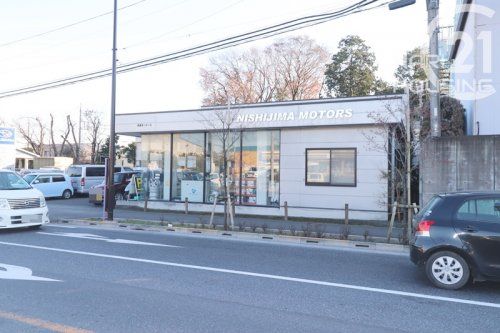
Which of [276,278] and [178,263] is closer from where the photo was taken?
[276,278]

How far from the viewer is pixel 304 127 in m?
18.9

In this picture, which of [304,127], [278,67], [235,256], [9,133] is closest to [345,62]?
[278,67]

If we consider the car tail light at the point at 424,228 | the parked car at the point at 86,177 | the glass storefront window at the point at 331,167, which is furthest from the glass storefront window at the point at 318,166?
the parked car at the point at 86,177

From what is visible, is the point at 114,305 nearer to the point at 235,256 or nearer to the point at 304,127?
the point at 235,256

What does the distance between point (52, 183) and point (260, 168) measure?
16023 mm

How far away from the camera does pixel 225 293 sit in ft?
22.1

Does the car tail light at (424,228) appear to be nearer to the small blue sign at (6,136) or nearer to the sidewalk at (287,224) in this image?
the sidewalk at (287,224)

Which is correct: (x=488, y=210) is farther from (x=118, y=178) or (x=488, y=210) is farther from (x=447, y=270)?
(x=118, y=178)

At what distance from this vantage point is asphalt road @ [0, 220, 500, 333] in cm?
540

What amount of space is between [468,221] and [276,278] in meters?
3.26

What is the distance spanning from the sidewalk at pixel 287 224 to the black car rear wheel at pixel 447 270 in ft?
16.6

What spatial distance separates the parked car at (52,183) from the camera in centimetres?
2869

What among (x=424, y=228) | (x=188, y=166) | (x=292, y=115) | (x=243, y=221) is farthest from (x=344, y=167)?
(x=424, y=228)

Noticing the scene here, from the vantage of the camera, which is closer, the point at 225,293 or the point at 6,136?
the point at 225,293
